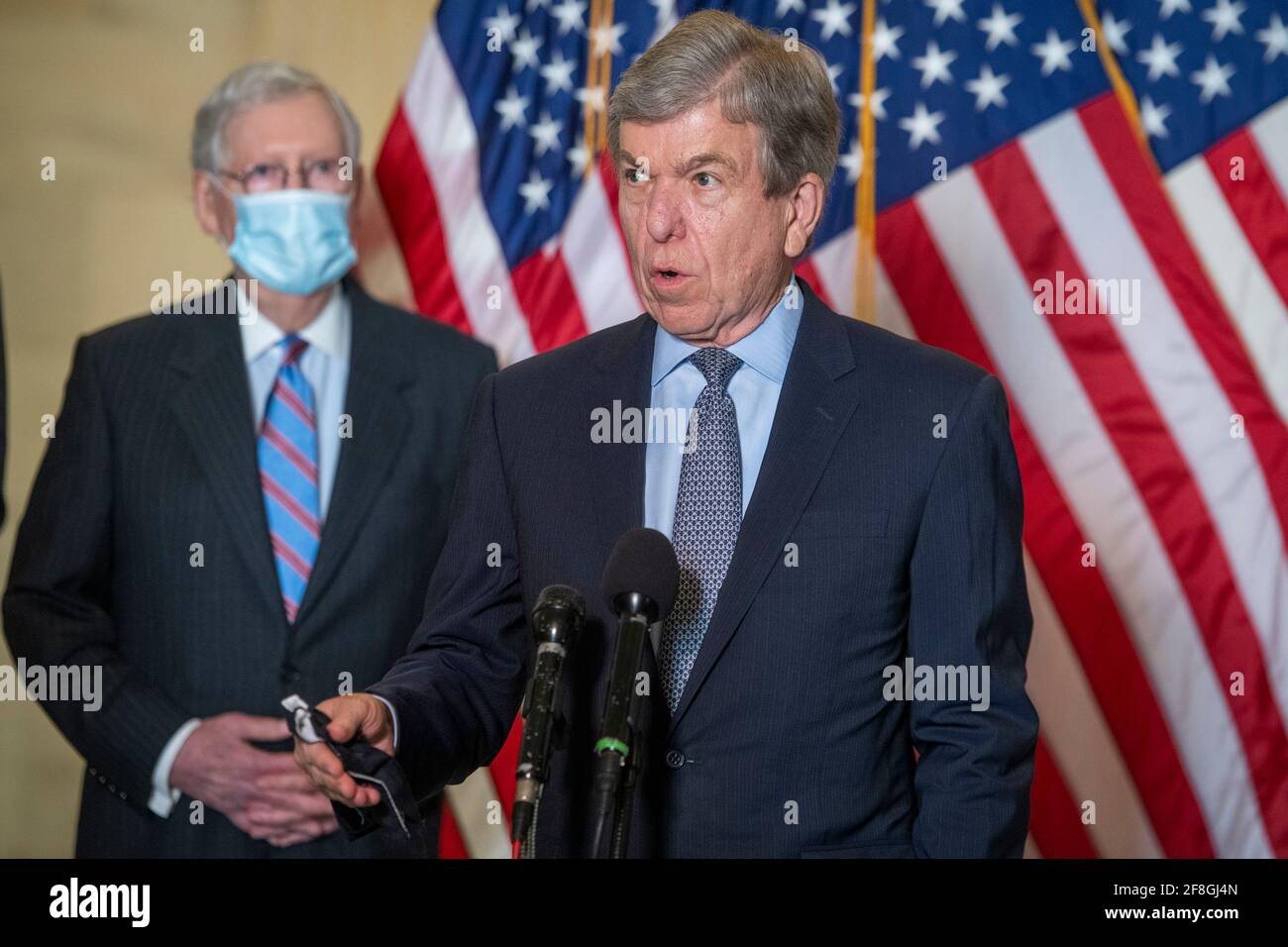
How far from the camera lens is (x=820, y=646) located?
6.55ft

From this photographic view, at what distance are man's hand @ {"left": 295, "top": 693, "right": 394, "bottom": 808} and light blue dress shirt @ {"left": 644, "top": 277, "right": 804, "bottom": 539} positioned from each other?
51 centimetres

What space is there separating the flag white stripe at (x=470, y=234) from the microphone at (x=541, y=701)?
7.19ft

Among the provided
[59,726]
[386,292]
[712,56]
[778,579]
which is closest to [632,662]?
[778,579]

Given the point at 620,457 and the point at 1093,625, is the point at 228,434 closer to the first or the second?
the point at 620,457

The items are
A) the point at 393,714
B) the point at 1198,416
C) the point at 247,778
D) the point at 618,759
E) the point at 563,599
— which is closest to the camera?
the point at 618,759

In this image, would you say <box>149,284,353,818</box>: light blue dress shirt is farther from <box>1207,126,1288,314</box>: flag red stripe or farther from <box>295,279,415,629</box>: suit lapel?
<box>1207,126,1288,314</box>: flag red stripe

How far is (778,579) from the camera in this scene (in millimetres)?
2008

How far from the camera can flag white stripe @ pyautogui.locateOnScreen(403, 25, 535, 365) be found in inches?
146

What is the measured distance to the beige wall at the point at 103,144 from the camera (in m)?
3.85

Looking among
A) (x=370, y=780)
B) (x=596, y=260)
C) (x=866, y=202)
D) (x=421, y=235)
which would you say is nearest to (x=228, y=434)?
(x=421, y=235)

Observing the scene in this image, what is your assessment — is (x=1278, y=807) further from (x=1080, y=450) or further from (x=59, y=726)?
(x=59, y=726)

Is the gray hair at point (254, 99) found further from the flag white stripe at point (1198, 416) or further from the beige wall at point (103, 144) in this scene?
the flag white stripe at point (1198, 416)

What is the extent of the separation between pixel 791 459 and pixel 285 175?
1806mm

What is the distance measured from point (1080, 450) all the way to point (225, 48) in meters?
2.39
